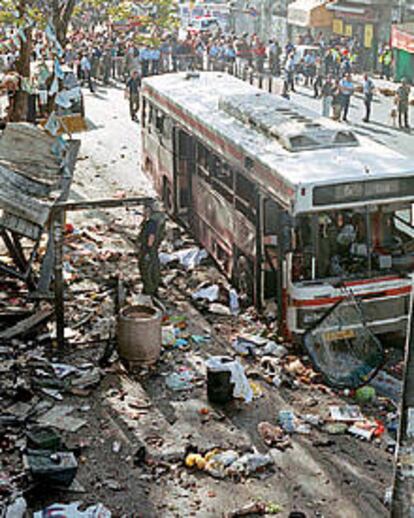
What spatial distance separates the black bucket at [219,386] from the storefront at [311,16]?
40.3 meters

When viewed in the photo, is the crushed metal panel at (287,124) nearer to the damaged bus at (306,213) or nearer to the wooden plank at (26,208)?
the damaged bus at (306,213)

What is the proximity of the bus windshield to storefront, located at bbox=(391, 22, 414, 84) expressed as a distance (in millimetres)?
27516

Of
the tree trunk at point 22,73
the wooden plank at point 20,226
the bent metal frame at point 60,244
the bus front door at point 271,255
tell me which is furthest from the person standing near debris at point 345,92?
the wooden plank at point 20,226

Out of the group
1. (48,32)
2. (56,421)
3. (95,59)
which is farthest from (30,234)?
(95,59)

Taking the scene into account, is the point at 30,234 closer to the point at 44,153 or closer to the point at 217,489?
the point at 44,153

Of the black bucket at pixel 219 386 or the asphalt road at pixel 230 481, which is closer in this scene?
the asphalt road at pixel 230 481

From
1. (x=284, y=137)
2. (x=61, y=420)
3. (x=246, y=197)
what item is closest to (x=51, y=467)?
(x=61, y=420)

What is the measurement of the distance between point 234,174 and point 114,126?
16.6 m

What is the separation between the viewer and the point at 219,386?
11.0m

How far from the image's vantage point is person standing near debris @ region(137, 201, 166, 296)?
1371 centimetres

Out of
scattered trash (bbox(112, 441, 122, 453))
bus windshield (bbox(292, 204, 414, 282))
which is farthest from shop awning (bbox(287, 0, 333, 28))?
scattered trash (bbox(112, 441, 122, 453))

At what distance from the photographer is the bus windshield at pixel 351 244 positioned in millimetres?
11953

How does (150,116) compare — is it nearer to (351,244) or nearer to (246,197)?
(246,197)

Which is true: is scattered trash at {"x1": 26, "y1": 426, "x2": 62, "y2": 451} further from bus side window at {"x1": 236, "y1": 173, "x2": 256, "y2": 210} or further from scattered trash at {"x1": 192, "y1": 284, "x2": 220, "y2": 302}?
scattered trash at {"x1": 192, "y1": 284, "x2": 220, "y2": 302}
